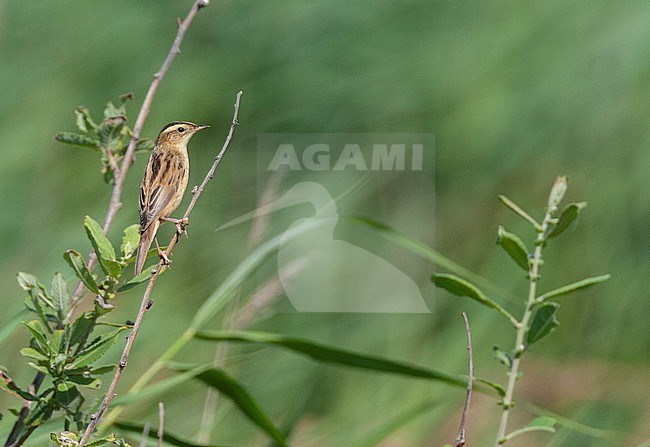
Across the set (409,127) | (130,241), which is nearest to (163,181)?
(130,241)

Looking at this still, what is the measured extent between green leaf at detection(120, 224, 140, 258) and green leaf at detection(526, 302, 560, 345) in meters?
0.19

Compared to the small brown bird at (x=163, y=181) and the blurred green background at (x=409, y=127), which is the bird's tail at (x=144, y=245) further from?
the blurred green background at (x=409, y=127)

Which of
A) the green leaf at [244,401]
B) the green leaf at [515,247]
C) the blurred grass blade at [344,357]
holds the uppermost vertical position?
the green leaf at [515,247]

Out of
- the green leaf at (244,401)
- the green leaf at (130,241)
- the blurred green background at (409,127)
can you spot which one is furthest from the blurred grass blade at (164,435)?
the blurred green background at (409,127)

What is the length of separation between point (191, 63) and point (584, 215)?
49 cm

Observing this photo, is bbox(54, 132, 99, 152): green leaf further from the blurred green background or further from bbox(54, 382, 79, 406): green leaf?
the blurred green background

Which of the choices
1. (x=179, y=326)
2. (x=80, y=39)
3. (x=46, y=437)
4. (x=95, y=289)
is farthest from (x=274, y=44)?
(x=95, y=289)

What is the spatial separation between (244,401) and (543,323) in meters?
0.18

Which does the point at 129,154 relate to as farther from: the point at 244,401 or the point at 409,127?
the point at 409,127

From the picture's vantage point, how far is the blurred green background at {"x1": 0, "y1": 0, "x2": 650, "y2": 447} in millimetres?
1080

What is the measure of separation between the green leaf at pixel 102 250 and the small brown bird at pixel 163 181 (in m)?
0.08

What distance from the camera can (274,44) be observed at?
1151 mm

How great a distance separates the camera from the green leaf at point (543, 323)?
462mm

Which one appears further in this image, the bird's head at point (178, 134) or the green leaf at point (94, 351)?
the bird's head at point (178, 134)
